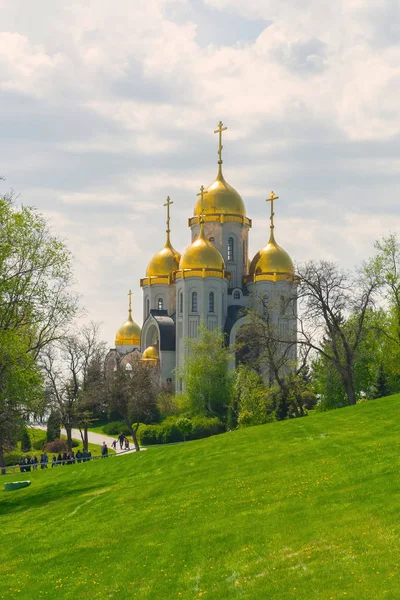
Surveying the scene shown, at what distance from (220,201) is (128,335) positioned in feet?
71.0

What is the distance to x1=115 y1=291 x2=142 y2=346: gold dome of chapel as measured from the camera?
285 ft

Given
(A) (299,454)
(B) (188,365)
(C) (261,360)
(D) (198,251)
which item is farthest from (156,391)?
(A) (299,454)

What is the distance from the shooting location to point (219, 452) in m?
25.1

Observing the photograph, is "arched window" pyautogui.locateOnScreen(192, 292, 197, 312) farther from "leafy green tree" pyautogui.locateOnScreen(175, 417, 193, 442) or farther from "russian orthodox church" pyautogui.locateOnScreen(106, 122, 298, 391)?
"leafy green tree" pyautogui.locateOnScreen(175, 417, 193, 442)

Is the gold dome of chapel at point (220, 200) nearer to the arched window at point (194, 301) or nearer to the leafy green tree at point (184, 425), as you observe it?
the arched window at point (194, 301)

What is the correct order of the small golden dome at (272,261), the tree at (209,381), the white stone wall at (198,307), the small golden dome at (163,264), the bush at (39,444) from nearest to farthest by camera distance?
the tree at (209,381)
the bush at (39,444)
the white stone wall at (198,307)
the small golden dome at (272,261)
the small golden dome at (163,264)

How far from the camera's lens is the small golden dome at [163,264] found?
76.9 meters

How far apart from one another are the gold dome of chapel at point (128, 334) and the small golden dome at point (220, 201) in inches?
739

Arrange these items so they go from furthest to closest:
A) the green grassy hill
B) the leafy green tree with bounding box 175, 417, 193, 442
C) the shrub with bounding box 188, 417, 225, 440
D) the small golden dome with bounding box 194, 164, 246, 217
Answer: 1. the small golden dome with bounding box 194, 164, 246, 217
2. the shrub with bounding box 188, 417, 225, 440
3. the leafy green tree with bounding box 175, 417, 193, 442
4. the green grassy hill

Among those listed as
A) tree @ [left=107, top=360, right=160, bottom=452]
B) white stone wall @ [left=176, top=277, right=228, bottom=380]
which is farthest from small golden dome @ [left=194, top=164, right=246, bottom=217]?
tree @ [left=107, top=360, right=160, bottom=452]

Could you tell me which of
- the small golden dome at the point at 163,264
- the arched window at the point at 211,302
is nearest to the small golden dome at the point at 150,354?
the arched window at the point at 211,302

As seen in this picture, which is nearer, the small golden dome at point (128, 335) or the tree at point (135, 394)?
the tree at point (135, 394)

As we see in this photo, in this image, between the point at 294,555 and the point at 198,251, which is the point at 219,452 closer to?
the point at 294,555

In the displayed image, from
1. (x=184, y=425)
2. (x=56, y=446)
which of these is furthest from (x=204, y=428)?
(x=56, y=446)
